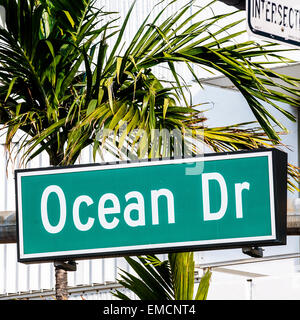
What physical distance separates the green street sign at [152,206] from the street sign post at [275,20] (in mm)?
519

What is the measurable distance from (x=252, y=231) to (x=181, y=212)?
0.60 ft

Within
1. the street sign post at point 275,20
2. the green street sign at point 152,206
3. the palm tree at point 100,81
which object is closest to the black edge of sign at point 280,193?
the green street sign at point 152,206

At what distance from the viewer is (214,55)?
3.64m

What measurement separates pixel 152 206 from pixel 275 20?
0.78 meters

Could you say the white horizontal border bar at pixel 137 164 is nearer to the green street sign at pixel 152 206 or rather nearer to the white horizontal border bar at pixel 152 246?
the green street sign at pixel 152 206

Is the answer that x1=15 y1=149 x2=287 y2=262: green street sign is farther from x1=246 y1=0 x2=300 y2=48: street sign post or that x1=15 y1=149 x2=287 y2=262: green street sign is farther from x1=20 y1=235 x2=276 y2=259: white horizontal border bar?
x1=246 y1=0 x2=300 y2=48: street sign post

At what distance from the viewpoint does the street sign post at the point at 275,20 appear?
2066 mm

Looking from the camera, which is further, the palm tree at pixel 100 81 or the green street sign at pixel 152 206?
the palm tree at pixel 100 81

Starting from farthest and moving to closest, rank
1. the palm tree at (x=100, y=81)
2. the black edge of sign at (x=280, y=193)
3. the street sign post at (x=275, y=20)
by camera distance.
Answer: the palm tree at (x=100, y=81) → the street sign post at (x=275, y=20) → the black edge of sign at (x=280, y=193)

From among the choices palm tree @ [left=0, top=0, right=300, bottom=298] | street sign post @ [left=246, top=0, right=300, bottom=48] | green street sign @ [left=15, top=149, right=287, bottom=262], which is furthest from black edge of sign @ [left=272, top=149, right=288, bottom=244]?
palm tree @ [left=0, top=0, right=300, bottom=298]

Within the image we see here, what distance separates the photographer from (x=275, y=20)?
2148 millimetres

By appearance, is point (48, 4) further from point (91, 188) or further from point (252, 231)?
point (252, 231)

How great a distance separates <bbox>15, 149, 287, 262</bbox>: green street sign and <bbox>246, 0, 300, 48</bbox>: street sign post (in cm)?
52
